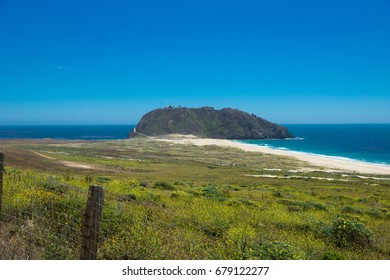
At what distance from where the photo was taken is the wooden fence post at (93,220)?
5.50 meters

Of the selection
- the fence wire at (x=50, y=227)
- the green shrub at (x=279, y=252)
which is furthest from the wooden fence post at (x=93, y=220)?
the green shrub at (x=279, y=252)

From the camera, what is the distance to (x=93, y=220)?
18.1ft

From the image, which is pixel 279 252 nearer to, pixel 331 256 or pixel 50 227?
pixel 331 256

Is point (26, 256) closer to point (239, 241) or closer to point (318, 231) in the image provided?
point (239, 241)

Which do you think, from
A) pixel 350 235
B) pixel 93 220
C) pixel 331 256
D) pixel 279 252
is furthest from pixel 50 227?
pixel 350 235

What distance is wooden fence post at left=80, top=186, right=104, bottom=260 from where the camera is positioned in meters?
5.50

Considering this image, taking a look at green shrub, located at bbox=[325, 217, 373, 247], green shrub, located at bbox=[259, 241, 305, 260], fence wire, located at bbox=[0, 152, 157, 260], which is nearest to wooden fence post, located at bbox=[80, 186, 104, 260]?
fence wire, located at bbox=[0, 152, 157, 260]

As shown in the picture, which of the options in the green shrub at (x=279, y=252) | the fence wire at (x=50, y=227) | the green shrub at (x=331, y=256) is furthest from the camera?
the green shrub at (x=331, y=256)

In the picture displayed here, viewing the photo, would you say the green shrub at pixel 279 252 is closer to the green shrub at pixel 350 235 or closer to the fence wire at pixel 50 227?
the fence wire at pixel 50 227

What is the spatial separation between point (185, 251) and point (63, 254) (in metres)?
2.81

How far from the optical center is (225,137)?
190750 mm

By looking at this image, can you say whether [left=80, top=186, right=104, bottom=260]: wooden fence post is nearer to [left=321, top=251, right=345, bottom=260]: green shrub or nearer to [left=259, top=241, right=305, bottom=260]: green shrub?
[left=259, top=241, right=305, bottom=260]: green shrub

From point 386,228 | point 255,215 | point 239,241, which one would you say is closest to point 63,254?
point 239,241
